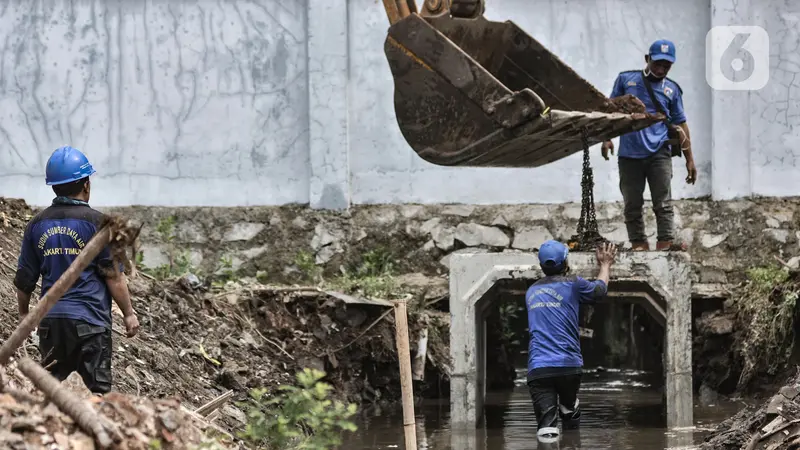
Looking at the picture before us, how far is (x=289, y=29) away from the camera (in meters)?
13.3

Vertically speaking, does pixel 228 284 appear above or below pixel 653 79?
below

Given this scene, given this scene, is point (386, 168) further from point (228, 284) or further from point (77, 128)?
point (77, 128)

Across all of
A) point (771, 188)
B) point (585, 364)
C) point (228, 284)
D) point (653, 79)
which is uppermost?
point (653, 79)

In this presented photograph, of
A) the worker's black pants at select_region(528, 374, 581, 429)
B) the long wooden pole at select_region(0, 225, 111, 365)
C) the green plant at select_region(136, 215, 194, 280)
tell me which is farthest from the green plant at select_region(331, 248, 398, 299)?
the long wooden pole at select_region(0, 225, 111, 365)

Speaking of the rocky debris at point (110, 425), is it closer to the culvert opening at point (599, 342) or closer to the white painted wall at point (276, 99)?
the culvert opening at point (599, 342)

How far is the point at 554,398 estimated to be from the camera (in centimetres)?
936

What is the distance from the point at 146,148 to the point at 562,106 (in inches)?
201

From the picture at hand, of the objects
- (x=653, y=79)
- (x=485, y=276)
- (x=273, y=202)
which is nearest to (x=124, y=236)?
(x=485, y=276)

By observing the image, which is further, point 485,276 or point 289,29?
point 289,29

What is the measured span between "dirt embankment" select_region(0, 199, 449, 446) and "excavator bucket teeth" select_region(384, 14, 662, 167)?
2372mm

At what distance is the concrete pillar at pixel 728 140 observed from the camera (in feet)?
42.3

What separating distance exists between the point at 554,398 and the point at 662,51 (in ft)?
10.5

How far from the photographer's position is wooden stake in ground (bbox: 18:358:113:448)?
526 centimetres

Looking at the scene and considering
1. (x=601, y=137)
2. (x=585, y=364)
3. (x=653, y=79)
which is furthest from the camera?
(x=585, y=364)
